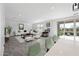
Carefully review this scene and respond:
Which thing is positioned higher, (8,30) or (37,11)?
(37,11)

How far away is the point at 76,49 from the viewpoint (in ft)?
6.01

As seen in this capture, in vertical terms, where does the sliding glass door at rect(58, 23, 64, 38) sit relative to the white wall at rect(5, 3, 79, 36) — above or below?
below

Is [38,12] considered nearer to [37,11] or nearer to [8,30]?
[37,11]

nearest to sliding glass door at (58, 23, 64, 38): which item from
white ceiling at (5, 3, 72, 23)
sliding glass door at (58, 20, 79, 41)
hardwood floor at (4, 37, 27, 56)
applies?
sliding glass door at (58, 20, 79, 41)

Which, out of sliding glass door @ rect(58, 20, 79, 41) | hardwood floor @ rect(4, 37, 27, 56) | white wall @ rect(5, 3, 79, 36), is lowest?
hardwood floor @ rect(4, 37, 27, 56)

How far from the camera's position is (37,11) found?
186cm

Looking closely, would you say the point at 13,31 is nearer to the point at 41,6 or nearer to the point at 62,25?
the point at 41,6

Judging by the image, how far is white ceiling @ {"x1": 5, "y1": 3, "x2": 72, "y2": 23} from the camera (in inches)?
72.4

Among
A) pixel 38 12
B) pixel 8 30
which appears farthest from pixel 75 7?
pixel 8 30

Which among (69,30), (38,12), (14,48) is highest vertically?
(38,12)

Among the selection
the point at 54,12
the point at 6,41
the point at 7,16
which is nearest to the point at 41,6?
the point at 54,12

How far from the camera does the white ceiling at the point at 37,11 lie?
184 cm

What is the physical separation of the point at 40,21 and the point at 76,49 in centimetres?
68

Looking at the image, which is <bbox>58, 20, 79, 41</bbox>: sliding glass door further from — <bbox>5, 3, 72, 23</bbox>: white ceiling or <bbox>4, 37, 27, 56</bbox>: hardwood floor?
<bbox>4, 37, 27, 56</bbox>: hardwood floor
